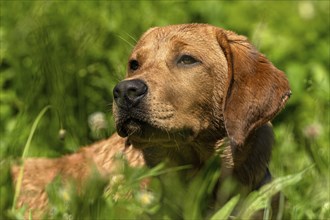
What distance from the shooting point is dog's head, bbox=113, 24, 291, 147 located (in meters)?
4.68

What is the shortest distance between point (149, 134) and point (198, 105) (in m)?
0.33

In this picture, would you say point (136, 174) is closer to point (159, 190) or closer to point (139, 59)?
point (159, 190)

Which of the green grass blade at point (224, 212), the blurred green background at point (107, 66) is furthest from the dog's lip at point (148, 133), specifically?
the blurred green background at point (107, 66)

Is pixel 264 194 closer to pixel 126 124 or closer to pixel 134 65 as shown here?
pixel 126 124

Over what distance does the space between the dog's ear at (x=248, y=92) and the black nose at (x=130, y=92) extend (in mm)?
530

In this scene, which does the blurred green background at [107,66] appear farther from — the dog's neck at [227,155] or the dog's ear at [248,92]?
the dog's ear at [248,92]

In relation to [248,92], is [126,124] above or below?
below

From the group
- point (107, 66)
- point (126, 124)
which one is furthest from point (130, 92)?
point (107, 66)

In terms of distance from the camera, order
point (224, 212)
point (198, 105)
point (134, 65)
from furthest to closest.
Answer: point (134, 65) → point (198, 105) → point (224, 212)

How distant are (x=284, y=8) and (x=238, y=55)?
10.2 feet

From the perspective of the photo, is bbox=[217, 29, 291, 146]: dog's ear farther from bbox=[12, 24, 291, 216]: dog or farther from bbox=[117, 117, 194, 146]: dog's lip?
bbox=[117, 117, 194, 146]: dog's lip

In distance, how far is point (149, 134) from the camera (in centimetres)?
473

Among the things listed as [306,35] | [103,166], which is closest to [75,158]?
[103,166]

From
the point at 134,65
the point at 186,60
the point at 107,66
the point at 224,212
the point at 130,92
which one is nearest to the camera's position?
the point at 224,212
